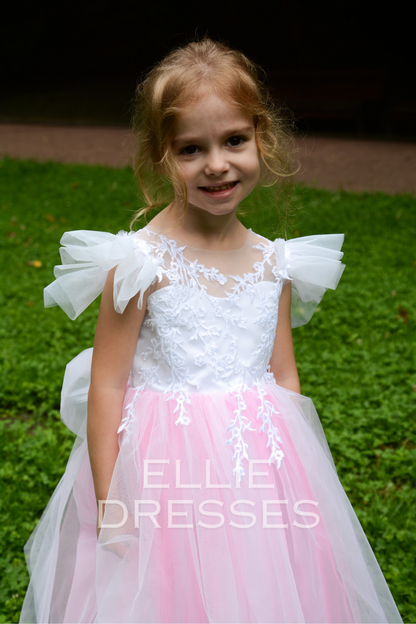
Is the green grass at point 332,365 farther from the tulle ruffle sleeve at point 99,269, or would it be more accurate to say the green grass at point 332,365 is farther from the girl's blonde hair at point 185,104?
the tulle ruffle sleeve at point 99,269

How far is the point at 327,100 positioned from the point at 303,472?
1043cm

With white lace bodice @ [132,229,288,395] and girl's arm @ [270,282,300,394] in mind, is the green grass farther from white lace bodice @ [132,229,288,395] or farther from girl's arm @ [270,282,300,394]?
white lace bodice @ [132,229,288,395]

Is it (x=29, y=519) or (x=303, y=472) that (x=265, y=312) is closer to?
(x=303, y=472)

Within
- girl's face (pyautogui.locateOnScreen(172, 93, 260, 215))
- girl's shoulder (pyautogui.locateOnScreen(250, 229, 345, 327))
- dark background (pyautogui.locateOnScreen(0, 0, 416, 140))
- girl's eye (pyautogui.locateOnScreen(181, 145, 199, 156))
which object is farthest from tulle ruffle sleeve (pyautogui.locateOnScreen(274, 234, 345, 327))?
dark background (pyautogui.locateOnScreen(0, 0, 416, 140))

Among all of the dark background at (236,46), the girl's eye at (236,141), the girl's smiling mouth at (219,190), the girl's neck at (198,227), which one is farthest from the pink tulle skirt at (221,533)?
the dark background at (236,46)

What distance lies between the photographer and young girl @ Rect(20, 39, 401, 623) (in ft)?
4.79

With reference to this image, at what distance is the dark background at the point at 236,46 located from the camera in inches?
436

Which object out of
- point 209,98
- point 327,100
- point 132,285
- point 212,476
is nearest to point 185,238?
point 132,285

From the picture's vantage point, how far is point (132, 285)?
1.48 m

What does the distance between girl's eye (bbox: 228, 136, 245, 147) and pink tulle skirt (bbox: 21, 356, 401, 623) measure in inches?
24.9

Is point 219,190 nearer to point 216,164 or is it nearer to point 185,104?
point 216,164

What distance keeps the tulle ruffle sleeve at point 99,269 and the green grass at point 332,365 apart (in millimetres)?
602

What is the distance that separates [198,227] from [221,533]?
765 mm
